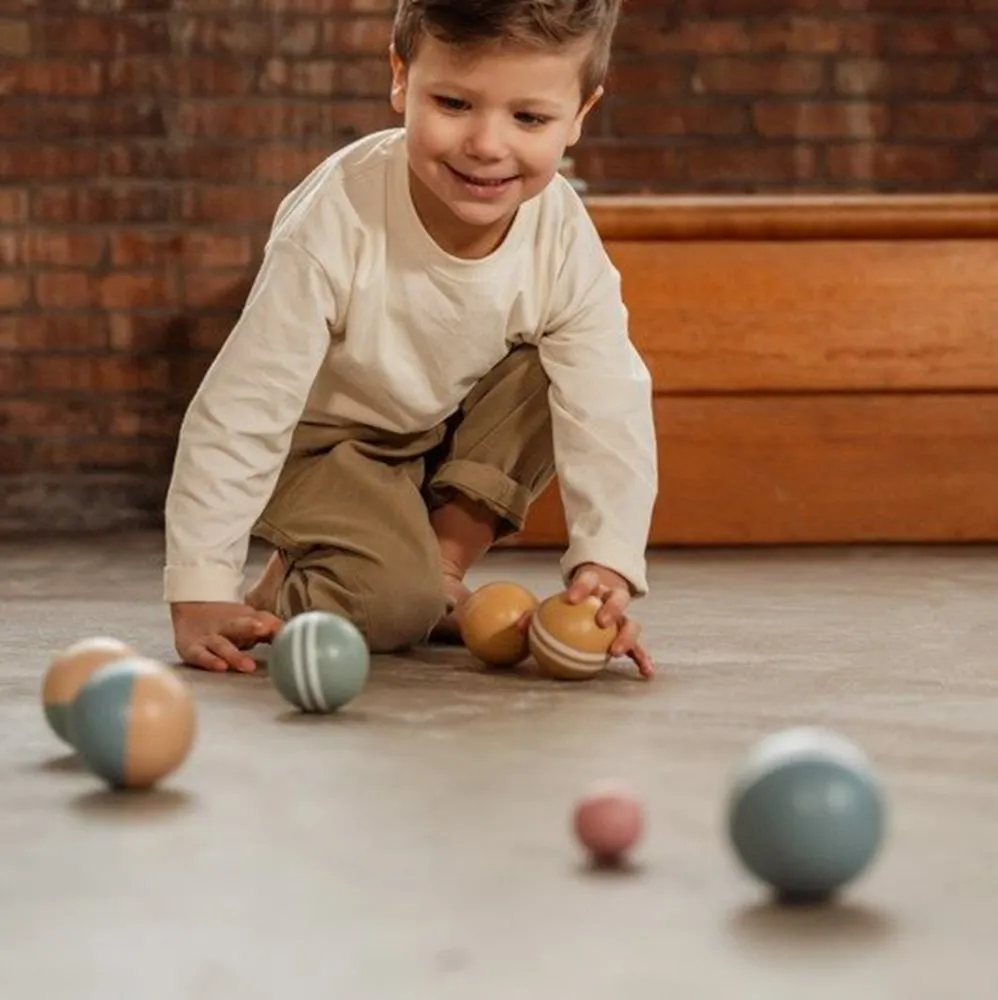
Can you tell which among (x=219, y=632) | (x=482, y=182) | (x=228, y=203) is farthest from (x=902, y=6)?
(x=219, y=632)

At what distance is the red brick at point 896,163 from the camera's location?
389 cm

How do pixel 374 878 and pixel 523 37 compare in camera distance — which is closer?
pixel 374 878

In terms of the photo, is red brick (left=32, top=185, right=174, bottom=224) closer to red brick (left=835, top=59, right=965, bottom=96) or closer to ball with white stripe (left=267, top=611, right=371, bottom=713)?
red brick (left=835, top=59, right=965, bottom=96)

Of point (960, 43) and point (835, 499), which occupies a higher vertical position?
point (960, 43)

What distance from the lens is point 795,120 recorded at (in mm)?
3877

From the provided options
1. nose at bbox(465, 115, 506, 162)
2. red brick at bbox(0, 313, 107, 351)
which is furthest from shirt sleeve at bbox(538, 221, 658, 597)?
red brick at bbox(0, 313, 107, 351)

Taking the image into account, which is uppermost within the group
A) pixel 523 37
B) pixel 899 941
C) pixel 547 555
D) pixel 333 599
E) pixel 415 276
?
pixel 523 37

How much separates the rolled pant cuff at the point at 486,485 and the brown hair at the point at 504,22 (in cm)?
51

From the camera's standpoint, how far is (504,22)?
1.81 metres

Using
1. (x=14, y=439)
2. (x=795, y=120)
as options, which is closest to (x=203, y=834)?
(x=14, y=439)

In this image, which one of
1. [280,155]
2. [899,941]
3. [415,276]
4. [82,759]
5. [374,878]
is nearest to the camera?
[899,941]

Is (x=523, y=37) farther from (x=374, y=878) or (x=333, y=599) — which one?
(x=374, y=878)

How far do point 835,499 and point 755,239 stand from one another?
0.46 meters

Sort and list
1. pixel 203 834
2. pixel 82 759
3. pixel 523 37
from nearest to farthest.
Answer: pixel 203 834, pixel 82 759, pixel 523 37
